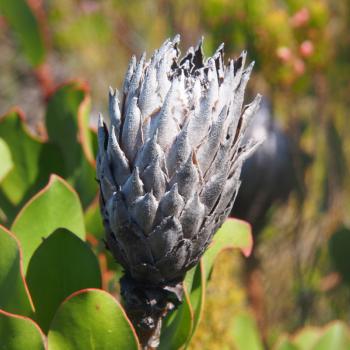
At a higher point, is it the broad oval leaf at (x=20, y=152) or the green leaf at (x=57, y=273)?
the broad oval leaf at (x=20, y=152)

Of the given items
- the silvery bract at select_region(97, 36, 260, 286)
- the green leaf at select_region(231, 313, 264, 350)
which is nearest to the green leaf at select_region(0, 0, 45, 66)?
the green leaf at select_region(231, 313, 264, 350)

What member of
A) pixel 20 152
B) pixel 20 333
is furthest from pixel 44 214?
pixel 20 152

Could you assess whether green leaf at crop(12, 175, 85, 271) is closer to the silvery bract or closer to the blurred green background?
the silvery bract

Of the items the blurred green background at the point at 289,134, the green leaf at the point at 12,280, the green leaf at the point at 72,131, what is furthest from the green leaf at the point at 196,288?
the blurred green background at the point at 289,134

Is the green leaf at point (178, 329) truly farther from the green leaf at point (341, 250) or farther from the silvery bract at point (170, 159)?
the green leaf at point (341, 250)

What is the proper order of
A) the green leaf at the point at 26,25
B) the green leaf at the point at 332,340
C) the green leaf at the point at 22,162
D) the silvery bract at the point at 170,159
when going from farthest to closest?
the green leaf at the point at 26,25 < the green leaf at the point at 332,340 < the green leaf at the point at 22,162 < the silvery bract at the point at 170,159
